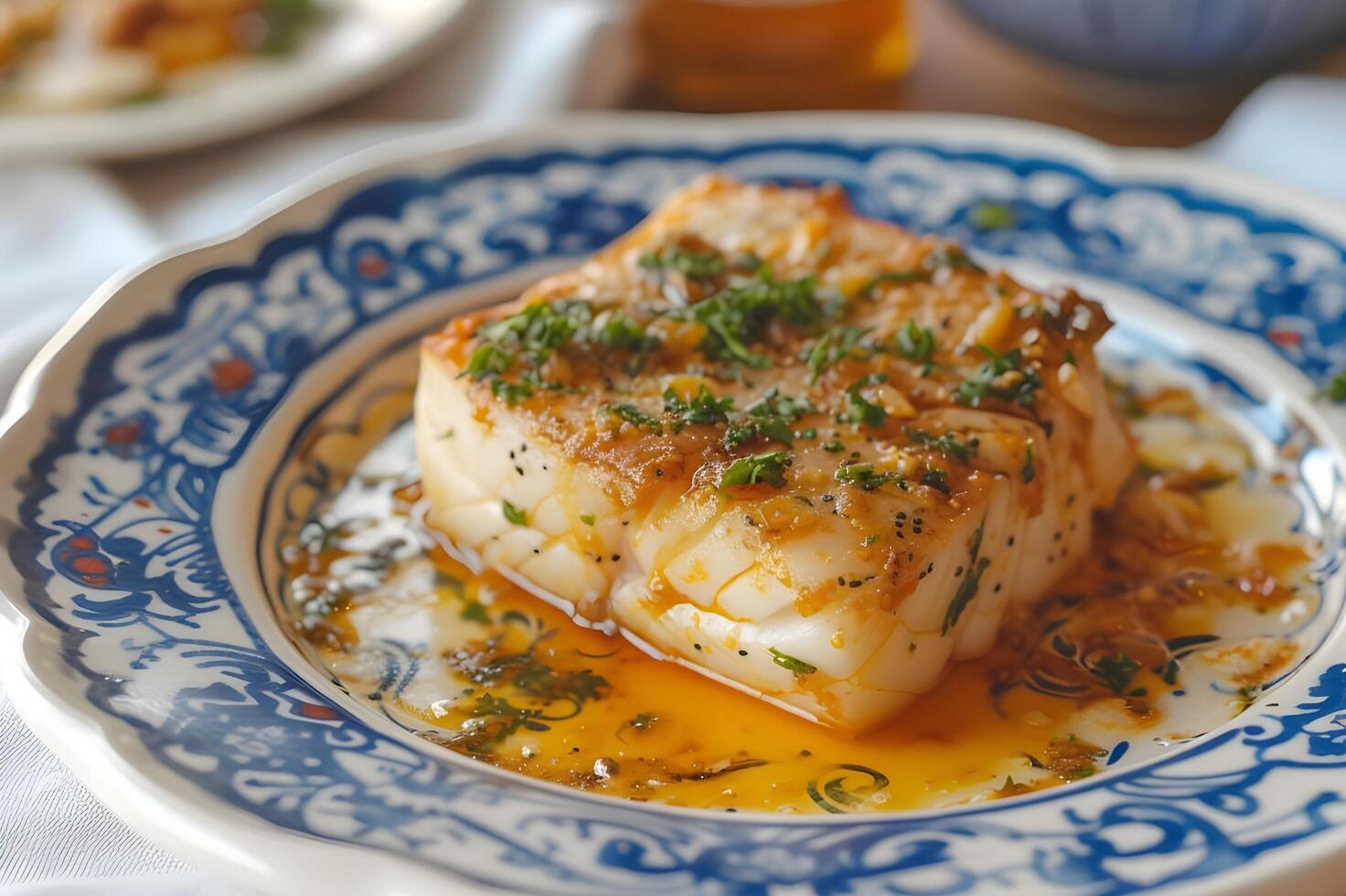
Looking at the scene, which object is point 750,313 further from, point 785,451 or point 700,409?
point 785,451

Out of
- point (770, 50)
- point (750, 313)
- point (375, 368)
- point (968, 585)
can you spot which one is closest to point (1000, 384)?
point (968, 585)

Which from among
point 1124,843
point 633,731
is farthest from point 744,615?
point 1124,843

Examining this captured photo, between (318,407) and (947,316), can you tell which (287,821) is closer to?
(318,407)

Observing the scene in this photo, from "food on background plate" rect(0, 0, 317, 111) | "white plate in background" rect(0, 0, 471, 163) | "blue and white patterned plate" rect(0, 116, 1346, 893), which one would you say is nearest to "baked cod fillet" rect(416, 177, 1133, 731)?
"blue and white patterned plate" rect(0, 116, 1346, 893)

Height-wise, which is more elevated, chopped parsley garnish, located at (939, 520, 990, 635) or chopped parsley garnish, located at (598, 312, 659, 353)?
chopped parsley garnish, located at (598, 312, 659, 353)

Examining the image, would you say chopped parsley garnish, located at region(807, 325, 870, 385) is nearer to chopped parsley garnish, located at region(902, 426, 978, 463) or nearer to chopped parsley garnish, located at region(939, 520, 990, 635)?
chopped parsley garnish, located at region(902, 426, 978, 463)

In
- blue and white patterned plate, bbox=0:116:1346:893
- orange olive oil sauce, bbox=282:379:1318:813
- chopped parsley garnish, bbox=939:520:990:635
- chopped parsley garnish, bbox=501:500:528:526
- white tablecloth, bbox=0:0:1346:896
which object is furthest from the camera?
white tablecloth, bbox=0:0:1346:896

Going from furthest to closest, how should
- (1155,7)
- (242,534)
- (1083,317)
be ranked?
(1155,7), (1083,317), (242,534)
